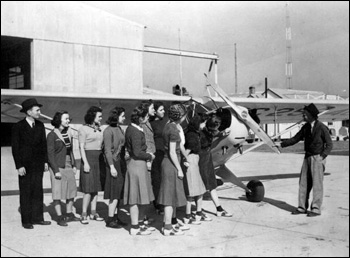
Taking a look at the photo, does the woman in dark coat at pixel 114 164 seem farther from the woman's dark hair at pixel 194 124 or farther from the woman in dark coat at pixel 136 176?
the woman's dark hair at pixel 194 124

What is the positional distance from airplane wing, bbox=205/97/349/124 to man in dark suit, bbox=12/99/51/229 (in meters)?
3.49

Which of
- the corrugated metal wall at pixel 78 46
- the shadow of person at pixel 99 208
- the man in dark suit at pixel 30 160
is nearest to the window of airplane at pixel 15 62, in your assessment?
the corrugated metal wall at pixel 78 46

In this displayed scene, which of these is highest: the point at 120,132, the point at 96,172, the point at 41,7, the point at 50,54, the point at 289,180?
the point at 41,7

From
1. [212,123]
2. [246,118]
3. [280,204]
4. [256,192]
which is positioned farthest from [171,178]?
[280,204]

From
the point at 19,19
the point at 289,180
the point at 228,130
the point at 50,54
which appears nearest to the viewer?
the point at 228,130

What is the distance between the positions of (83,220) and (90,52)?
42.0 ft

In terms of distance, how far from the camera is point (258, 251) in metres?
4.25

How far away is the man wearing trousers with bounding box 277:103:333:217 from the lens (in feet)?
20.7

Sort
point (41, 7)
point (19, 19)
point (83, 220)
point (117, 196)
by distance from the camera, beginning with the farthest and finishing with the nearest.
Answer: point (19, 19) < point (41, 7) < point (83, 220) < point (117, 196)

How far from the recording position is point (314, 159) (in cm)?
642

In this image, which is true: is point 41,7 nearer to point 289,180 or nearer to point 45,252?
point 289,180

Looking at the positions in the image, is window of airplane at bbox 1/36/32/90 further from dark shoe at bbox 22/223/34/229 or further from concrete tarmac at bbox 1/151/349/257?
concrete tarmac at bbox 1/151/349/257

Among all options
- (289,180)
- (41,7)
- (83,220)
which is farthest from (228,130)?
(41,7)

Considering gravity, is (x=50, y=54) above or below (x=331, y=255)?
above
